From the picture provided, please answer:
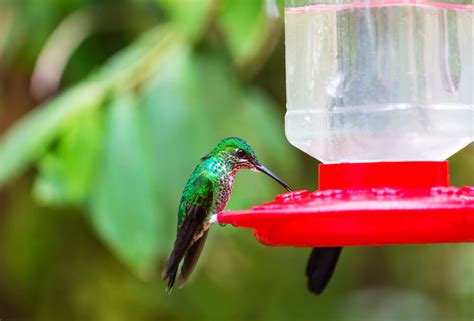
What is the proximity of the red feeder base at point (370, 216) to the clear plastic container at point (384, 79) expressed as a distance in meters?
0.46

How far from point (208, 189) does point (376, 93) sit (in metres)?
0.71

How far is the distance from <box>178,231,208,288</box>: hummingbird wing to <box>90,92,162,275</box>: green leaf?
1.09 metres

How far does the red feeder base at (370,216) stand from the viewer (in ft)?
9.00

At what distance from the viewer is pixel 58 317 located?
Answer: 6730 mm

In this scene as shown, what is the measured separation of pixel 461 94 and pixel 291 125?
628 mm

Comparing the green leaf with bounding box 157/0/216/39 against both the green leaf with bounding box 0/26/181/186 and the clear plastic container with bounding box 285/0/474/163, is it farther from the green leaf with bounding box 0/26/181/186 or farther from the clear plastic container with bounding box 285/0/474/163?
the clear plastic container with bounding box 285/0/474/163

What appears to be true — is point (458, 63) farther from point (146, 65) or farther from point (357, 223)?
point (146, 65)

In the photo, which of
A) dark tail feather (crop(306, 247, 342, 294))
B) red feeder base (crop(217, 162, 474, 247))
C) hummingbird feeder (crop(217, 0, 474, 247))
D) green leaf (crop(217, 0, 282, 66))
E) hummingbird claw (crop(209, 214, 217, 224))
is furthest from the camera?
green leaf (crop(217, 0, 282, 66))

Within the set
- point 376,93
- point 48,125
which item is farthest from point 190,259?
point 48,125

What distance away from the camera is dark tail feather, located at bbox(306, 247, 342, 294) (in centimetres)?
413

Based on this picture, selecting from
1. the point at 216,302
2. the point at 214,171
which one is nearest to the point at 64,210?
the point at 216,302

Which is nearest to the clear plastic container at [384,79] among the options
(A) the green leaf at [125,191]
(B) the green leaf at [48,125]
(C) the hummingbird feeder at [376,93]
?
(C) the hummingbird feeder at [376,93]

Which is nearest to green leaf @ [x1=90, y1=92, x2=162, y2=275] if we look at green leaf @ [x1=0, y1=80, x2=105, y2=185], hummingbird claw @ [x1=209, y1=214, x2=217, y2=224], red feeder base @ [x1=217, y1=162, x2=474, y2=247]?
green leaf @ [x1=0, y1=80, x2=105, y2=185]

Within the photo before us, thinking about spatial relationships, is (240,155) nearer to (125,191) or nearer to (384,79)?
(384,79)
